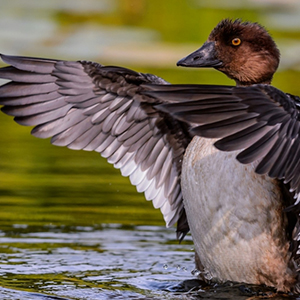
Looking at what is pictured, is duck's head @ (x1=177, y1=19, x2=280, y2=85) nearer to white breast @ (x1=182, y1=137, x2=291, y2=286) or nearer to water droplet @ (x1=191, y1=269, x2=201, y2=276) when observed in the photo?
white breast @ (x1=182, y1=137, x2=291, y2=286)

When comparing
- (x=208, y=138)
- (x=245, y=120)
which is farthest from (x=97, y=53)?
(x=245, y=120)

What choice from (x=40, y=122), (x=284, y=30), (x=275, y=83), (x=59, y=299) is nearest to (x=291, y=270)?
(x=59, y=299)

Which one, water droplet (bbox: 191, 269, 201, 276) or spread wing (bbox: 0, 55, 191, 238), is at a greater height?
spread wing (bbox: 0, 55, 191, 238)

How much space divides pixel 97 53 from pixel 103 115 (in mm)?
14703

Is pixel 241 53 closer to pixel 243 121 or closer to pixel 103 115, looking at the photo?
pixel 103 115

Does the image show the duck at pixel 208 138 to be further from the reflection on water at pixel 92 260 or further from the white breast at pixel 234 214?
the reflection on water at pixel 92 260

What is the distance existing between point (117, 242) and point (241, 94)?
295 centimetres

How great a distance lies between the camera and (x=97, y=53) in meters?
20.9

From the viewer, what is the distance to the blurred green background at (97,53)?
27.0 feet

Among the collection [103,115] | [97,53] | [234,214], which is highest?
[97,53]

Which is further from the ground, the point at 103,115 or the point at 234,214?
the point at 103,115

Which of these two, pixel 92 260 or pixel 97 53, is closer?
pixel 92 260

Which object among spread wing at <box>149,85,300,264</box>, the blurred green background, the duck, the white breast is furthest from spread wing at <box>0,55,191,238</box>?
spread wing at <box>149,85,300,264</box>

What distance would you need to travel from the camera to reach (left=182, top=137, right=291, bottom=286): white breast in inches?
215
